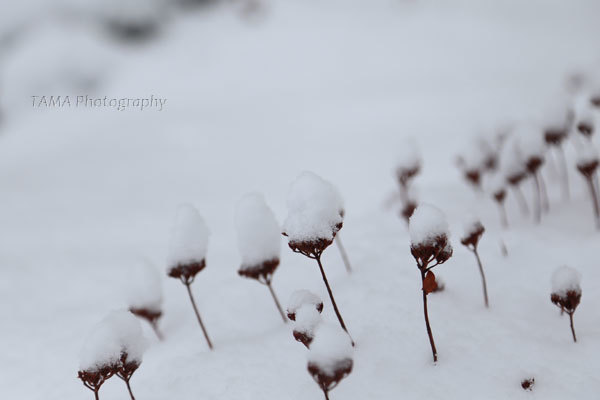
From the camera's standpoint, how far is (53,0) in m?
15.8

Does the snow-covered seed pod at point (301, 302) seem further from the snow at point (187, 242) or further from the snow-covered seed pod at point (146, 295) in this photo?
the snow-covered seed pod at point (146, 295)

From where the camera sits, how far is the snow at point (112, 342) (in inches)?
102

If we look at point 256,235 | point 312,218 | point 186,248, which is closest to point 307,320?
point 312,218

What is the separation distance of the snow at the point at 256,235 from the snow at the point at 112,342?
883mm

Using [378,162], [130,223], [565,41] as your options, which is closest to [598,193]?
[378,162]

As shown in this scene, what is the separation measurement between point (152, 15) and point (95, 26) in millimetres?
2103

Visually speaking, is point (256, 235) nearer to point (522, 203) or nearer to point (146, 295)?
point (146, 295)

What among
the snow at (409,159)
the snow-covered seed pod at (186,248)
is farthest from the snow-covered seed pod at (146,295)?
the snow at (409,159)

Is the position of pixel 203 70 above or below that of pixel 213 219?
above

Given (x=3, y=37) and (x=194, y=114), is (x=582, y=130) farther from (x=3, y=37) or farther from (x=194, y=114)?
(x=3, y=37)

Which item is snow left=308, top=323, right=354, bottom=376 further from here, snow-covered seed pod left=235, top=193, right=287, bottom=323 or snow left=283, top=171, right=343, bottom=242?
snow-covered seed pod left=235, top=193, right=287, bottom=323

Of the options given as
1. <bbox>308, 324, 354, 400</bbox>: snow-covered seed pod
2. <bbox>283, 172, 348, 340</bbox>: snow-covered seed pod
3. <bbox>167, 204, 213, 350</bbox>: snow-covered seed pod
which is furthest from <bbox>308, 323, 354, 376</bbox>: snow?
<bbox>167, 204, 213, 350</bbox>: snow-covered seed pod

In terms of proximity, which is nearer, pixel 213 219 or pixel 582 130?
pixel 582 130

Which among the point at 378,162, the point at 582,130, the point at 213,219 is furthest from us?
the point at 378,162
